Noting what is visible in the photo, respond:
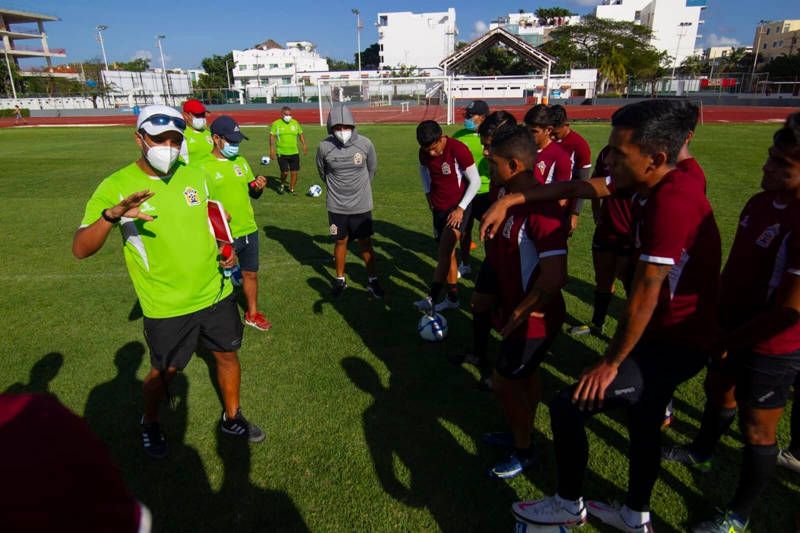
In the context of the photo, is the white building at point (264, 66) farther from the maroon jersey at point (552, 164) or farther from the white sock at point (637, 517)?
the white sock at point (637, 517)

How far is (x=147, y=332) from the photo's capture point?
10.9 feet

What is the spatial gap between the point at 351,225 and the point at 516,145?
148 inches

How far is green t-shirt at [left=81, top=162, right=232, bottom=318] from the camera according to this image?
122 inches

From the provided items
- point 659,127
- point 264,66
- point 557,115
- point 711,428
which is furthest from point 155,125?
point 264,66

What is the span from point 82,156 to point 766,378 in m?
23.7

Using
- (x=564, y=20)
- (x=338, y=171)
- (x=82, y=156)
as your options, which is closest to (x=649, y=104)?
(x=338, y=171)

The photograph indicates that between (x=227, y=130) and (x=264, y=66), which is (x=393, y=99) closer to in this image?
(x=227, y=130)

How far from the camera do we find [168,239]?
3166mm

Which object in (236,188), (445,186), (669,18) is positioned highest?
(669,18)

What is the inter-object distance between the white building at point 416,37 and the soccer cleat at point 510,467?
110104mm

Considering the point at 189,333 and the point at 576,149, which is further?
the point at 576,149

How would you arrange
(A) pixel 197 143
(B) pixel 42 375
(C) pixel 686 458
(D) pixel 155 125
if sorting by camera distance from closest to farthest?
(D) pixel 155 125 → (C) pixel 686 458 → (B) pixel 42 375 → (A) pixel 197 143

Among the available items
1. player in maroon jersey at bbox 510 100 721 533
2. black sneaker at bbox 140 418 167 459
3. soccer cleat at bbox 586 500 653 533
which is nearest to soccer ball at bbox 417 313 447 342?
soccer cleat at bbox 586 500 653 533

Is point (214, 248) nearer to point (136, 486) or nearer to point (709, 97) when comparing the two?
point (136, 486)
